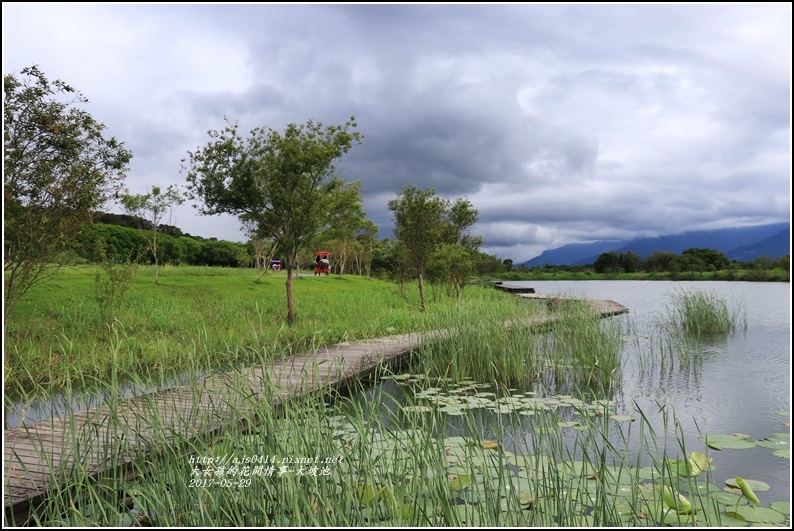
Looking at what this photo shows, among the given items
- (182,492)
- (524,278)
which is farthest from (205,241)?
(182,492)

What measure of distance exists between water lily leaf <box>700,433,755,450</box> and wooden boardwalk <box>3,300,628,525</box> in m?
2.72

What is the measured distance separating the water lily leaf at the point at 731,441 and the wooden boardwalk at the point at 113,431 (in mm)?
2722

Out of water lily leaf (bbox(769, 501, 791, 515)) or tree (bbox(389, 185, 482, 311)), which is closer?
water lily leaf (bbox(769, 501, 791, 515))

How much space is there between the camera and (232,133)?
10234mm

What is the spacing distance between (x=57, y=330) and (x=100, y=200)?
9.49ft

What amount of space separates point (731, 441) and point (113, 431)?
4.26 meters

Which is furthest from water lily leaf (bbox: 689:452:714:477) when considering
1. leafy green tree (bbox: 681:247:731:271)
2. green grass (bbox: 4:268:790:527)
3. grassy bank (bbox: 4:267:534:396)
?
leafy green tree (bbox: 681:247:731:271)

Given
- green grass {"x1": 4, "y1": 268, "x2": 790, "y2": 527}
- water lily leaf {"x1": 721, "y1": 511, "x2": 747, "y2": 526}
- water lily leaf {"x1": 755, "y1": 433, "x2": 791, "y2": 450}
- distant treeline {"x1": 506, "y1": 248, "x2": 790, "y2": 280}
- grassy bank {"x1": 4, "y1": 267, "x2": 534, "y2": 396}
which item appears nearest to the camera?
green grass {"x1": 4, "y1": 268, "x2": 790, "y2": 527}

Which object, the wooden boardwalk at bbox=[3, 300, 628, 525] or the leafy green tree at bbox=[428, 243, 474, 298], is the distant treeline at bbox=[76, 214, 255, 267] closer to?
the wooden boardwalk at bbox=[3, 300, 628, 525]

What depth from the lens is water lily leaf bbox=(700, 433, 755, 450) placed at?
4.07 metres

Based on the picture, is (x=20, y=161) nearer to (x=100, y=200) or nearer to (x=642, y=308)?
(x=100, y=200)

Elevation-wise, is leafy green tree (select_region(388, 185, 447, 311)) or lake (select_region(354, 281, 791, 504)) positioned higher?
leafy green tree (select_region(388, 185, 447, 311))

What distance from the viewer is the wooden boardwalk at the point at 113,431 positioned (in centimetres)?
253

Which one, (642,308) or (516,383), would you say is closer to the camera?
(516,383)
